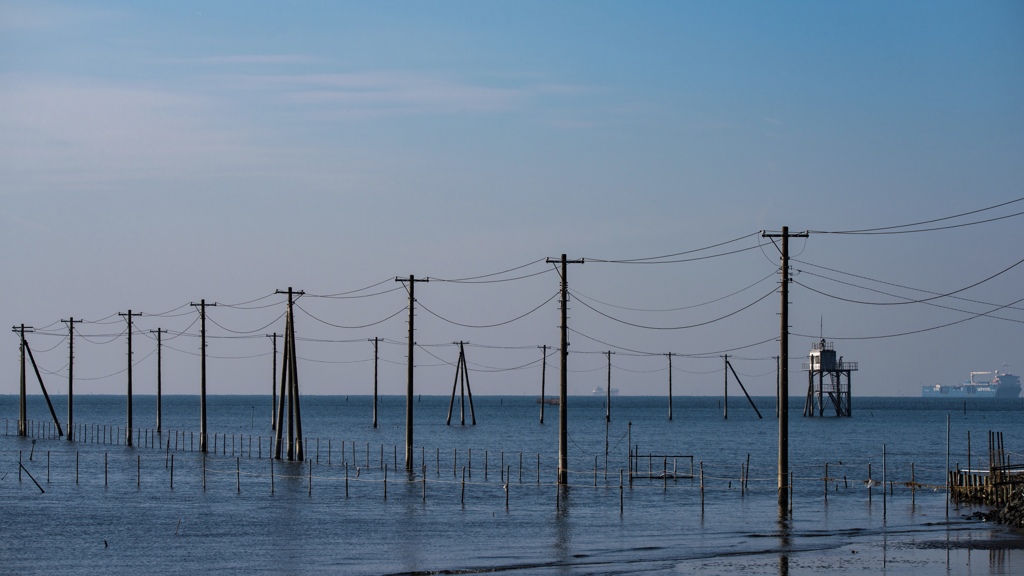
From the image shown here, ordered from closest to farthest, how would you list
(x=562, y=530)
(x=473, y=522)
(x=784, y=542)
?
1. (x=784, y=542)
2. (x=562, y=530)
3. (x=473, y=522)

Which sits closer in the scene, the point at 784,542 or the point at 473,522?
the point at 784,542

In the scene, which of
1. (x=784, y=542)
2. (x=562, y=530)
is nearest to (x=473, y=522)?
(x=562, y=530)

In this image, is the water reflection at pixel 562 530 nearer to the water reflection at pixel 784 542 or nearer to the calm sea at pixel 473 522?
the calm sea at pixel 473 522

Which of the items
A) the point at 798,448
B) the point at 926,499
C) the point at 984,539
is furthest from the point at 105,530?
the point at 798,448

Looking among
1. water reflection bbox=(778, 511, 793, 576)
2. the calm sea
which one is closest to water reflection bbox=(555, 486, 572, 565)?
the calm sea

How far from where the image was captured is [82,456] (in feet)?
307

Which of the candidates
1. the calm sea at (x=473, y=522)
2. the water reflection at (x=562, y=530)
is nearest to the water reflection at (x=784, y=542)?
the calm sea at (x=473, y=522)

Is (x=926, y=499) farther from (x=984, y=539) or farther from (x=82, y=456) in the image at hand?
(x=82, y=456)

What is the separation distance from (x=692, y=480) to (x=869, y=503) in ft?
55.1

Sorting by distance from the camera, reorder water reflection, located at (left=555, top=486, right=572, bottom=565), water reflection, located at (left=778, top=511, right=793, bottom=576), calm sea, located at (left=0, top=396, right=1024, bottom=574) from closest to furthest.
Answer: water reflection, located at (left=778, top=511, right=793, bottom=576) → calm sea, located at (left=0, top=396, right=1024, bottom=574) → water reflection, located at (left=555, top=486, right=572, bottom=565)

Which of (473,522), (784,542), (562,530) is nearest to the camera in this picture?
(784,542)

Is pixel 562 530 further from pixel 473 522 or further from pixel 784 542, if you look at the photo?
pixel 784 542

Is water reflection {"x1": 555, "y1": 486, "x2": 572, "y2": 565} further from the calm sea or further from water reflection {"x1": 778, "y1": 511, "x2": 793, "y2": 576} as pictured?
water reflection {"x1": 778, "y1": 511, "x2": 793, "y2": 576}

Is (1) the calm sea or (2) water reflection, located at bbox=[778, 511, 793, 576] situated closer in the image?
(2) water reflection, located at bbox=[778, 511, 793, 576]
